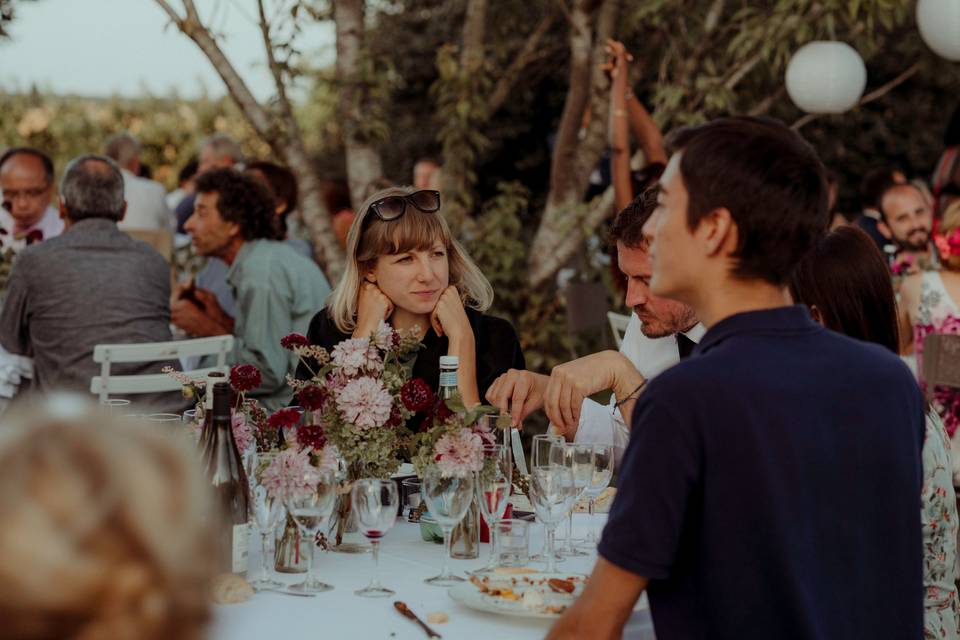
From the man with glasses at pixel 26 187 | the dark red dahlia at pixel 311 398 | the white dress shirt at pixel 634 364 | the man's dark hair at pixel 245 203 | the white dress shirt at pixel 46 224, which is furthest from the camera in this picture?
the white dress shirt at pixel 46 224

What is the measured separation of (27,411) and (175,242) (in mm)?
6676

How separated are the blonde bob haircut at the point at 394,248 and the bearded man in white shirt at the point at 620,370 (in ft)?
1.64

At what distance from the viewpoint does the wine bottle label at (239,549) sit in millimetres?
1995

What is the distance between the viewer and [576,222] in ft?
20.6

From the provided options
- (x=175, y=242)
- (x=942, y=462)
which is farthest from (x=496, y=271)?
(x=942, y=462)

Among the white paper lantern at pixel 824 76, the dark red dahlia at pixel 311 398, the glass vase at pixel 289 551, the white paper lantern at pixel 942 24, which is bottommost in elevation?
the glass vase at pixel 289 551

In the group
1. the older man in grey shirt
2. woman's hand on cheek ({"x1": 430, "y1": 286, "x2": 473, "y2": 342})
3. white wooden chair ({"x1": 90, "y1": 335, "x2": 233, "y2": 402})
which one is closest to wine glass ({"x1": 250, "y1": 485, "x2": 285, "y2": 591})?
woman's hand on cheek ({"x1": 430, "y1": 286, "x2": 473, "y2": 342})

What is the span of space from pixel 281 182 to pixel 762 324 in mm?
4800

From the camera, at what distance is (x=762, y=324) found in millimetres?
1527

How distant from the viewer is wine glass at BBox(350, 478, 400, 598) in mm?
1914

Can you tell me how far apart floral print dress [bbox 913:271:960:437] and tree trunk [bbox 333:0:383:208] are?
9.15 feet

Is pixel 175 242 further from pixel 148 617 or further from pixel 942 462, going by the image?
pixel 148 617

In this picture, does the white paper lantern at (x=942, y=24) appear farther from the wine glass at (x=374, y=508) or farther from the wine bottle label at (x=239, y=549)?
the wine bottle label at (x=239, y=549)

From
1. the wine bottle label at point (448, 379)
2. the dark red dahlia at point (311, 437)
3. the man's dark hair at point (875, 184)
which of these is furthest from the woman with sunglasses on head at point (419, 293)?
the man's dark hair at point (875, 184)
